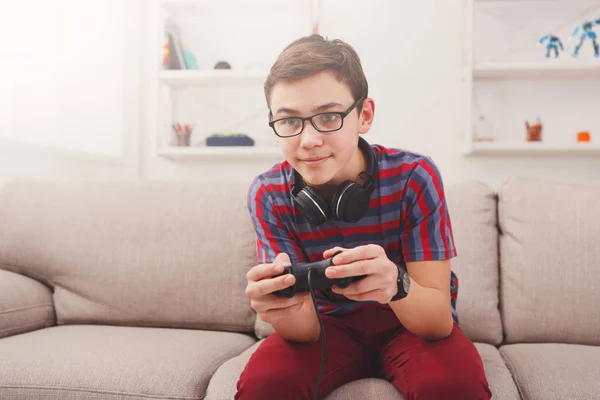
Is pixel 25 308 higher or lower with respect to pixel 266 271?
lower

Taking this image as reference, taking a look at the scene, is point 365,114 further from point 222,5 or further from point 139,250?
Answer: point 222,5

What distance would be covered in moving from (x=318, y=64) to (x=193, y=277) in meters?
0.81

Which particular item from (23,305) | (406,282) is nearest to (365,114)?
(406,282)

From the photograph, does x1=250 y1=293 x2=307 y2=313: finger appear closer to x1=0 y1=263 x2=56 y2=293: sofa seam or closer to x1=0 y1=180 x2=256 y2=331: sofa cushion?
x1=0 y1=180 x2=256 y2=331: sofa cushion

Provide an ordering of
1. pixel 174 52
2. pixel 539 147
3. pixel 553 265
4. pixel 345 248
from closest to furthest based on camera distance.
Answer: pixel 345 248 → pixel 553 265 → pixel 539 147 → pixel 174 52

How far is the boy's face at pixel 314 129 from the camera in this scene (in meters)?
0.96

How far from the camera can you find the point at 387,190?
108cm

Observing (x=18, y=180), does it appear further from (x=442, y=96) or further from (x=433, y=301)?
(x=442, y=96)

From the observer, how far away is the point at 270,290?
33.2 inches

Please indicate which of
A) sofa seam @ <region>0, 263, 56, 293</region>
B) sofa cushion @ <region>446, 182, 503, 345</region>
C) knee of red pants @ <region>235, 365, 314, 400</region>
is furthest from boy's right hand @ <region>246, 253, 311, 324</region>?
sofa seam @ <region>0, 263, 56, 293</region>

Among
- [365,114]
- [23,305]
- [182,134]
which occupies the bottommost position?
[23,305]

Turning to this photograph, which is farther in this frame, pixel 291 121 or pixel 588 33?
pixel 588 33

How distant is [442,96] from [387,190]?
1.35m

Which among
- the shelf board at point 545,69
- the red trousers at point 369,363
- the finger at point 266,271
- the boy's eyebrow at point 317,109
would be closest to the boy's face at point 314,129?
the boy's eyebrow at point 317,109
